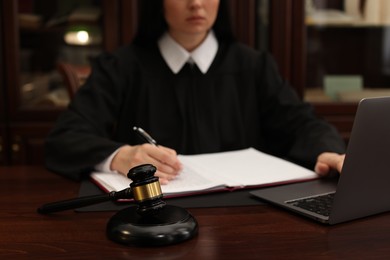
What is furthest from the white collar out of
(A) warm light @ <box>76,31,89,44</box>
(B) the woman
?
(A) warm light @ <box>76,31,89,44</box>

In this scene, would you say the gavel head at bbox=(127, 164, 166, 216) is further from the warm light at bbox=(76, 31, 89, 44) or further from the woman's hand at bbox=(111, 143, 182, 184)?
the warm light at bbox=(76, 31, 89, 44)

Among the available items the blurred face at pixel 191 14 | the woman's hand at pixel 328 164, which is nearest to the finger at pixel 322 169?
the woman's hand at pixel 328 164

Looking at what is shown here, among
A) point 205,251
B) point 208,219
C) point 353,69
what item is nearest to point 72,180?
point 208,219

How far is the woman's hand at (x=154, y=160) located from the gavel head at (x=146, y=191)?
26 cm

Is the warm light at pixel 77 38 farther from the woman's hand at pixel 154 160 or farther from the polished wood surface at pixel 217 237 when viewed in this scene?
the polished wood surface at pixel 217 237

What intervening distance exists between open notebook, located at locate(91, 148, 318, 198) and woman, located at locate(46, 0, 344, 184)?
11.8 inches

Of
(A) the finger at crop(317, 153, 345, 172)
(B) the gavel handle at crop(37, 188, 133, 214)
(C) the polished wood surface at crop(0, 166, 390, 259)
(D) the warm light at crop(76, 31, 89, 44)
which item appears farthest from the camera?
(D) the warm light at crop(76, 31, 89, 44)

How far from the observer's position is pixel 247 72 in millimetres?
1719

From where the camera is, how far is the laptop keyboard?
34.6 inches

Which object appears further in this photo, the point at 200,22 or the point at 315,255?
the point at 200,22

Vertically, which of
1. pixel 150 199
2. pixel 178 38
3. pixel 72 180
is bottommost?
pixel 72 180

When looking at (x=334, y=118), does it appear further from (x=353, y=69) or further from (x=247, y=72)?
(x=247, y=72)

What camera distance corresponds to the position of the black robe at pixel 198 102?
5.24ft

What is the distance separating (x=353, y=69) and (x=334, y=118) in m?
0.31
